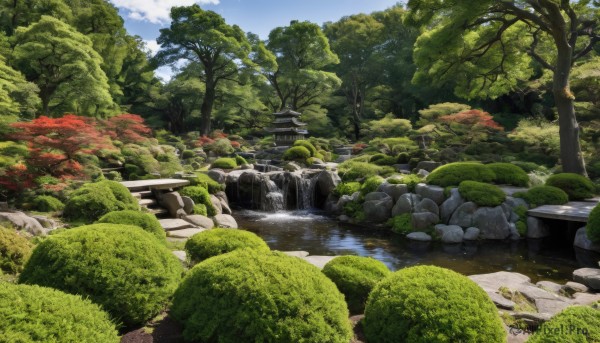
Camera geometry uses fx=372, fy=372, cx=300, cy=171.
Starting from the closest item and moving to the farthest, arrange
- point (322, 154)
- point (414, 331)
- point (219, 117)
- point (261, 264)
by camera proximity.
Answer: point (414, 331) → point (261, 264) → point (322, 154) → point (219, 117)

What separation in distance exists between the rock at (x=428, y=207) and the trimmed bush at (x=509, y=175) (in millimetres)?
3611

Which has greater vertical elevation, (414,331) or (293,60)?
(293,60)

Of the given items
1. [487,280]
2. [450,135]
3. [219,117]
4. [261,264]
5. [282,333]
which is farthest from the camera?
[219,117]

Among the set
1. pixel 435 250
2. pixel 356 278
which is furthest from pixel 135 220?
pixel 435 250

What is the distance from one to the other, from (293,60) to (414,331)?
3709 centimetres

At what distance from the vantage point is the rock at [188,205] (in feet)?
41.8

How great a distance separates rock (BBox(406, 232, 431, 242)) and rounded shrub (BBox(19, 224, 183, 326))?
9.39 metres

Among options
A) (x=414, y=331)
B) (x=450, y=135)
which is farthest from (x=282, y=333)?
(x=450, y=135)

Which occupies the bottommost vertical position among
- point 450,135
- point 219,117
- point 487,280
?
point 487,280

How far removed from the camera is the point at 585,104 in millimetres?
19156

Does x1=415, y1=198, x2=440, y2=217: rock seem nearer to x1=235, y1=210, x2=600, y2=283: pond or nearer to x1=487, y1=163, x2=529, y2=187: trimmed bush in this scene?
x1=235, y1=210, x2=600, y2=283: pond

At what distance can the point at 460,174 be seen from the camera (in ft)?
45.9

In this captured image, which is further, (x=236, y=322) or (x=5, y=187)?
(x=5, y=187)

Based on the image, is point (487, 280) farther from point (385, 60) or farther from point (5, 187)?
point (385, 60)
